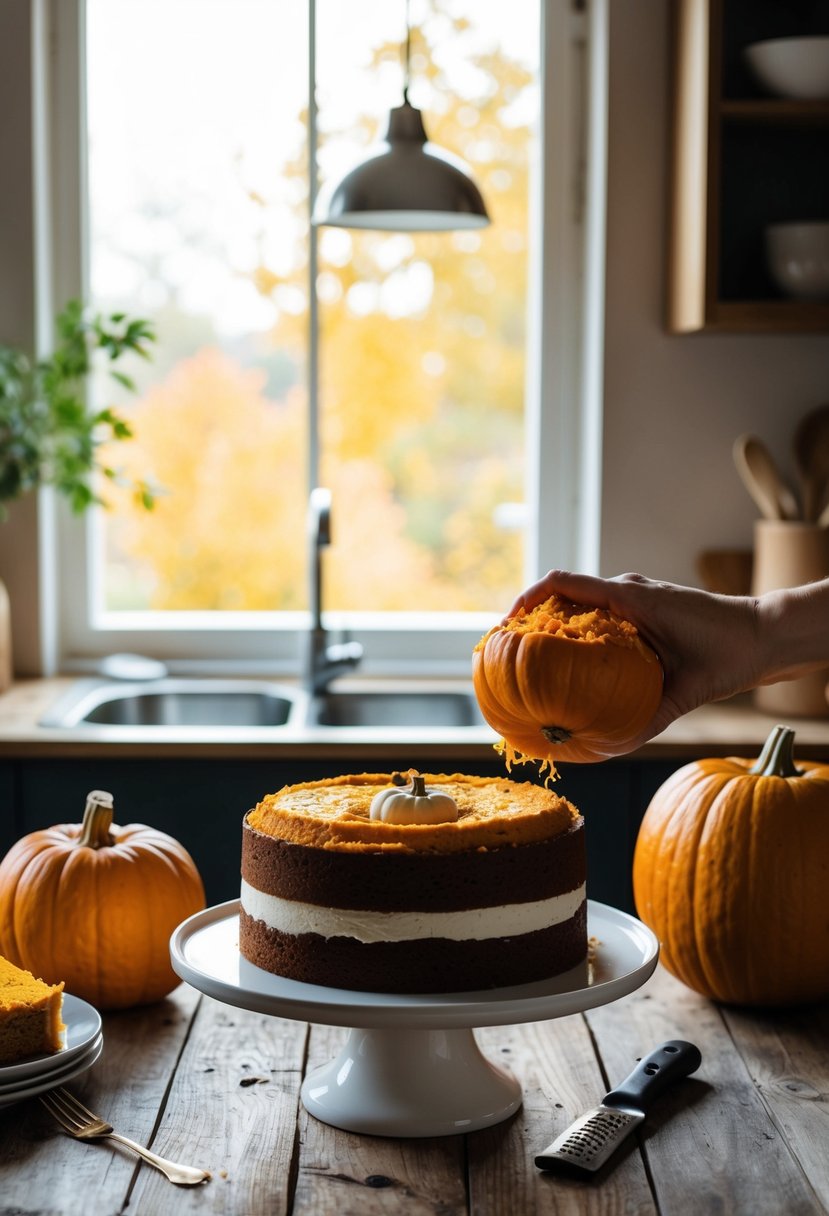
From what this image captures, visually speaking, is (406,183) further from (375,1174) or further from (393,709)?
(375,1174)

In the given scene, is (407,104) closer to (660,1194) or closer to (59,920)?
(59,920)

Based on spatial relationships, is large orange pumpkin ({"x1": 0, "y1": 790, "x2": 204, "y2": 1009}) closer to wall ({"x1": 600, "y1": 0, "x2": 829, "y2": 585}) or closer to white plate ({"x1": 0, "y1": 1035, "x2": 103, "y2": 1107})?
white plate ({"x1": 0, "y1": 1035, "x2": 103, "y2": 1107})

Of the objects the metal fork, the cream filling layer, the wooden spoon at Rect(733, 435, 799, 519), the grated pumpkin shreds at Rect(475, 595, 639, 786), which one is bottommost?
the metal fork

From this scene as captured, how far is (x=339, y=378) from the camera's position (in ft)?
9.59

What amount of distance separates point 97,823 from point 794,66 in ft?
6.11

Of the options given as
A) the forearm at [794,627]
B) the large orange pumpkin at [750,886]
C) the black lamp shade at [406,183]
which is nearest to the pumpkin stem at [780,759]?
the large orange pumpkin at [750,886]

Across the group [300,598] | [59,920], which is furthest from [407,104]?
[59,920]

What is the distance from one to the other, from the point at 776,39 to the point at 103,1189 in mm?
2292

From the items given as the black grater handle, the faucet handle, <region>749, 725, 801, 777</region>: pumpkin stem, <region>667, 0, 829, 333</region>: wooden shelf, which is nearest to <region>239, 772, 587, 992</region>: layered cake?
the black grater handle

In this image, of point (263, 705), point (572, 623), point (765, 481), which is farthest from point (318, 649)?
point (572, 623)

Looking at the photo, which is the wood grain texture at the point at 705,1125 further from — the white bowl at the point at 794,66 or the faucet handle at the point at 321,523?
the white bowl at the point at 794,66

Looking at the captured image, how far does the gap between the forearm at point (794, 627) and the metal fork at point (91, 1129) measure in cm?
71

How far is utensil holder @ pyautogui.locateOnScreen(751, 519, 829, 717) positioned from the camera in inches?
98.0

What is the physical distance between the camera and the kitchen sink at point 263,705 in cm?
265
